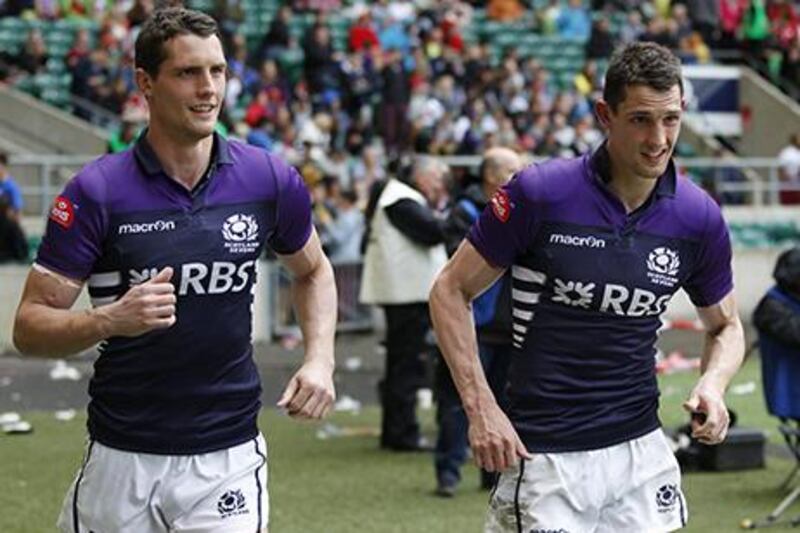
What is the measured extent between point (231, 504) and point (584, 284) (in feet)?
4.12

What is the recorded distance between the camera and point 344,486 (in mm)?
11352

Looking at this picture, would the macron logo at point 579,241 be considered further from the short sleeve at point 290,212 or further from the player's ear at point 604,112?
the short sleeve at point 290,212

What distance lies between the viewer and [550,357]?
5.87 m

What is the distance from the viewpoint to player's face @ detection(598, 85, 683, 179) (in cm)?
569

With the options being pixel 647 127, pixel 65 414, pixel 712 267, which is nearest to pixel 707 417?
pixel 712 267

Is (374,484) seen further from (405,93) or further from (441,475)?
(405,93)

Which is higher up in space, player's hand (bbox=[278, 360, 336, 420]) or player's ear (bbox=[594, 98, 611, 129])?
player's ear (bbox=[594, 98, 611, 129])

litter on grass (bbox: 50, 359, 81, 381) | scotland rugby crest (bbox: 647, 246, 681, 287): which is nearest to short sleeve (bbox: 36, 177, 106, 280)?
scotland rugby crest (bbox: 647, 246, 681, 287)

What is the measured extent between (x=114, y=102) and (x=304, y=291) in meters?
17.5

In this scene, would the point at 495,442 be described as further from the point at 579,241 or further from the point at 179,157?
the point at 179,157

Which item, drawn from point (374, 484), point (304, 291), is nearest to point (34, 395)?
point (374, 484)

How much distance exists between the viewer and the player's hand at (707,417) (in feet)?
18.8

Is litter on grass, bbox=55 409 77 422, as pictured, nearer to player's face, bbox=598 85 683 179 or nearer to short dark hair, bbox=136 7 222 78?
short dark hair, bbox=136 7 222 78

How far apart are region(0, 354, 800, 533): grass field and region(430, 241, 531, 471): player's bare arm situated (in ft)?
13.4
